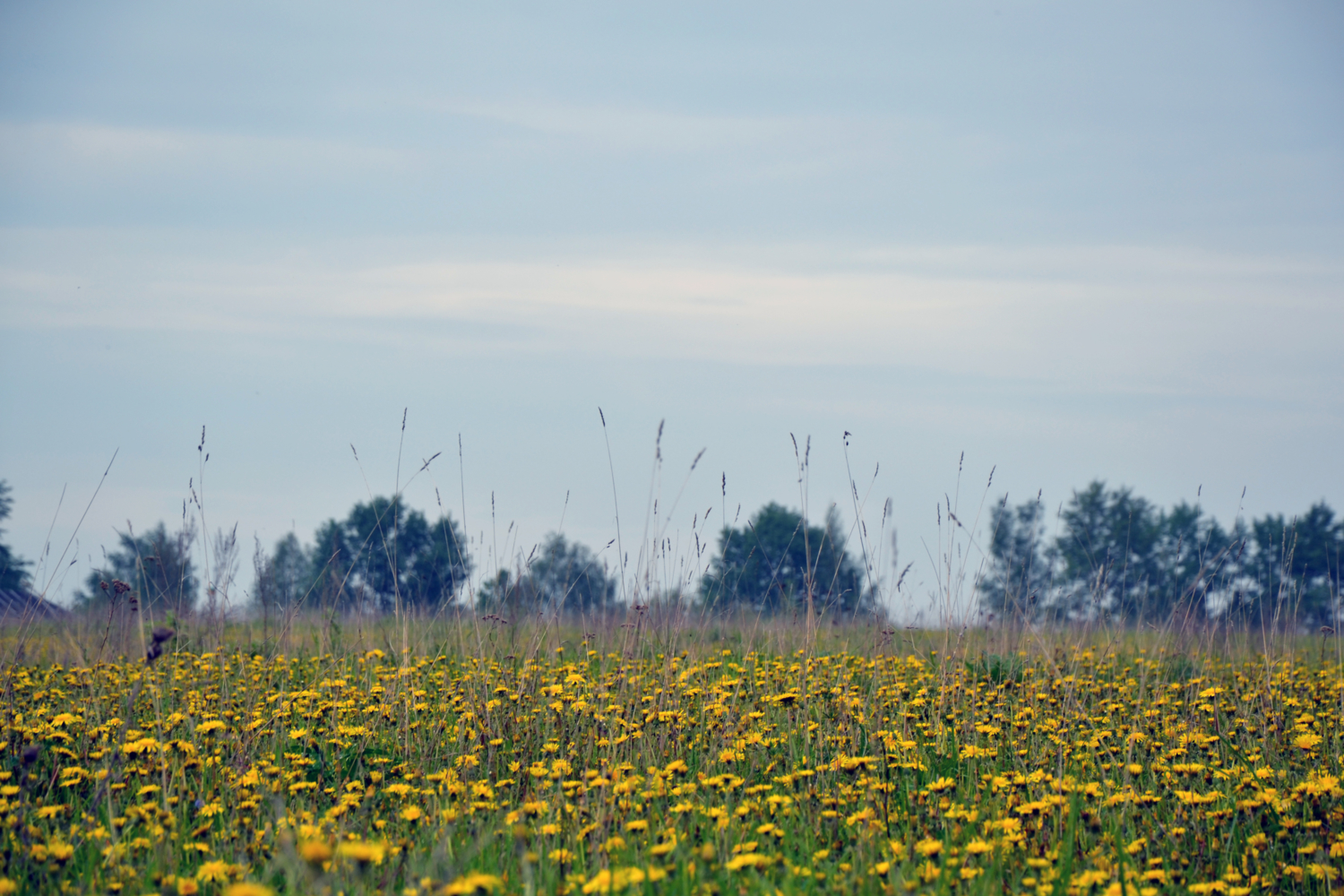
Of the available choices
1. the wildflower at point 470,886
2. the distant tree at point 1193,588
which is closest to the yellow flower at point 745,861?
the wildflower at point 470,886

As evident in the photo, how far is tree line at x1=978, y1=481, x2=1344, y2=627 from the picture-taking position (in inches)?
213

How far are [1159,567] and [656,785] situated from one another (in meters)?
52.0

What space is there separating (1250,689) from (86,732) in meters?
5.71

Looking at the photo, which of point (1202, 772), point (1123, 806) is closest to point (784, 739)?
point (1123, 806)

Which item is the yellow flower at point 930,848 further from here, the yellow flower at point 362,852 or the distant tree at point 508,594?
the distant tree at point 508,594

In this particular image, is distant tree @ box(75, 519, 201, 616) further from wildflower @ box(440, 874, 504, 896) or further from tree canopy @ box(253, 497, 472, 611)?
wildflower @ box(440, 874, 504, 896)

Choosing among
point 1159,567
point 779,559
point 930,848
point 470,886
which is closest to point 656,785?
point 930,848

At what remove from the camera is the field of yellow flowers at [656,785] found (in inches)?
101

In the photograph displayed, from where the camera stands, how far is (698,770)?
146 inches

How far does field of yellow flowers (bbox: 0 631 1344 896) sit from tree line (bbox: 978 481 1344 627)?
0.67 metres

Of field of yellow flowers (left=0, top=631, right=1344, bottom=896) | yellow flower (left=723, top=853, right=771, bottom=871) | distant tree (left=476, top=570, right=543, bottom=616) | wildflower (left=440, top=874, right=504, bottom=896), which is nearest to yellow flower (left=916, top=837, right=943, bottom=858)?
field of yellow flowers (left=0, top=631, right=1344, bottom=896)

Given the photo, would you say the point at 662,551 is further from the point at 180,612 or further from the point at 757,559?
the point at 757,559

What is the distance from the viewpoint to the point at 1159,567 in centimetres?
4812

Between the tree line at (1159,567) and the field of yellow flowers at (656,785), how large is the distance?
0.67 meters
